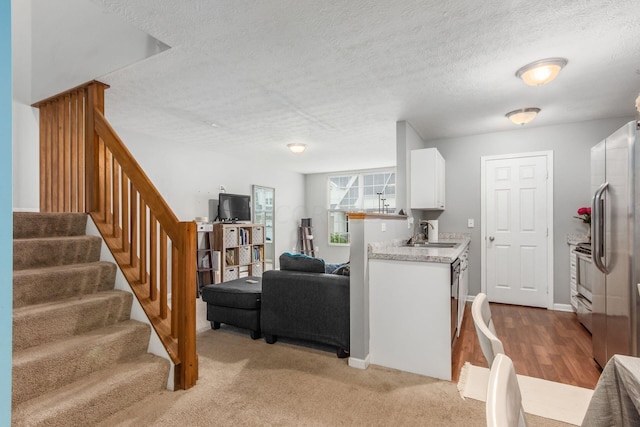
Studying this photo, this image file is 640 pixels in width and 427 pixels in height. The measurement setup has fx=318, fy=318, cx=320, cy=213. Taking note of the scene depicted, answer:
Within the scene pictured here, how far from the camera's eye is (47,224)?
2.54 metres

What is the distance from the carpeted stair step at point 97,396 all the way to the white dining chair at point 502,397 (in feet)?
6.81

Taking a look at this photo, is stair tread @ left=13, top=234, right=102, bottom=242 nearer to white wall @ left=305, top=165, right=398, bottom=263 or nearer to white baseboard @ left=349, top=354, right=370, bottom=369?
white baseboard @ left=349, top=354, right=370, bottom=369

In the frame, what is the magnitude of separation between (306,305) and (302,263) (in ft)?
1.32

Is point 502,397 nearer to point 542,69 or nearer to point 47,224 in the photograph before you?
point 542,69

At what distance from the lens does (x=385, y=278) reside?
2.66 m

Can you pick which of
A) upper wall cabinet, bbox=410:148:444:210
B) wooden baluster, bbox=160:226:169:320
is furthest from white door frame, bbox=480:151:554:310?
wooden baluster, bbox=160:226:169:320

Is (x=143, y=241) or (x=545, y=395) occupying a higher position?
(x=143, y=241)

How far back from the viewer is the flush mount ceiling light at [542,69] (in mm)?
2471

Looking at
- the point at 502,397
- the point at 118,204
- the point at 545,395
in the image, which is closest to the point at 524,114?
the point at 545,395

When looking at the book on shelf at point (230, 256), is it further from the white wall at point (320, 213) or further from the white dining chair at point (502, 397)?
the white dining chair at point (502, 397)

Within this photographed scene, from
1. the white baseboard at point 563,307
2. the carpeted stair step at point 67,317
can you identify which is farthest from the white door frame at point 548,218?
the carpeted stair step at point 67,317

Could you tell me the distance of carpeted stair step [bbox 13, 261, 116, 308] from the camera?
2043 mm

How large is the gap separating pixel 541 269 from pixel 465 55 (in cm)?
332

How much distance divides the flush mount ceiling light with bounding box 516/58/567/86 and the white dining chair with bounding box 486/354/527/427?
8.56 ft
